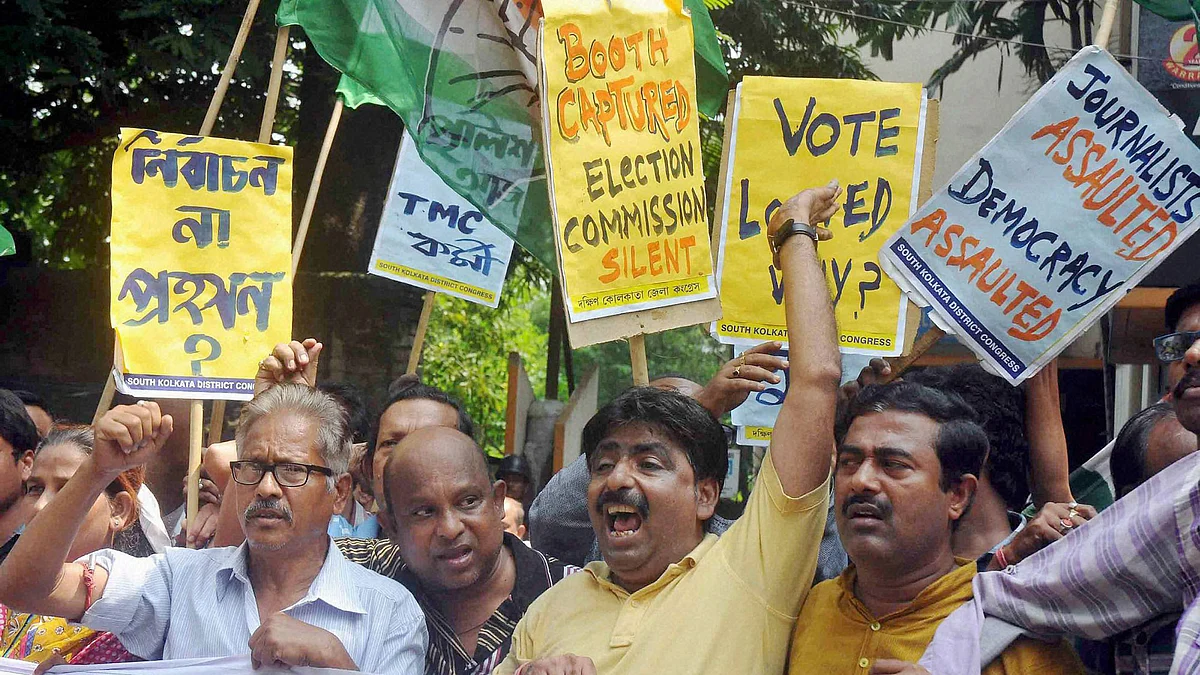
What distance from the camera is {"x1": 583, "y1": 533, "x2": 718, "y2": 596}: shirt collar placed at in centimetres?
303

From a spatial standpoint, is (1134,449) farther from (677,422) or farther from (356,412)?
(356,412)

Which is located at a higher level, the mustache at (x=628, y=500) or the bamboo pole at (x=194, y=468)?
the mustache at (x=628, y=500)

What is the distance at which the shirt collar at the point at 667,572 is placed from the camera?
3029mm

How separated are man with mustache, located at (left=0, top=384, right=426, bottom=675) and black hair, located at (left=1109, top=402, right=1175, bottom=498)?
189cm

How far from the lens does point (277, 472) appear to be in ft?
10.7

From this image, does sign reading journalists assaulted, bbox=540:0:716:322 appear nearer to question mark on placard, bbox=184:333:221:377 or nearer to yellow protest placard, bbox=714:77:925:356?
yellow protest placard, bbox=714:77:925:356

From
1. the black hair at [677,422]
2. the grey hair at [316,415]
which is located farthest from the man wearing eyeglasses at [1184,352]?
the grey hair at [316,415]

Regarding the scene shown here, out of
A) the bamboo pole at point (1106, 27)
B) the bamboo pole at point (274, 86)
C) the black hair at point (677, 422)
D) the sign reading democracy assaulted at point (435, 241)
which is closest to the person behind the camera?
the black hair at point (677, 422)

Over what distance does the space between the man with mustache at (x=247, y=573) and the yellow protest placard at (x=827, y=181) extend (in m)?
1.33

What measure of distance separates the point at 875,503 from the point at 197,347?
2637 millimetres

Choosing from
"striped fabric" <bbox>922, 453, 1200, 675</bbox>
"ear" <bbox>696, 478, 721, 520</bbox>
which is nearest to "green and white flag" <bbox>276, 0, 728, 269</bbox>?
"ear" <bbox>696, 478, 721, 520</bbox>

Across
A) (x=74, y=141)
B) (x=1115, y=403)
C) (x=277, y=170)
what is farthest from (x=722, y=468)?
(x=1115, y=403)

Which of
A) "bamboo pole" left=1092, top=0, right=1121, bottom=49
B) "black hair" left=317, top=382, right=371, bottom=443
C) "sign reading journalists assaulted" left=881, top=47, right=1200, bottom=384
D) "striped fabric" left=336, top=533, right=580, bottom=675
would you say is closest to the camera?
"striped fabric" left=336, top=533, right=580, bottom=675

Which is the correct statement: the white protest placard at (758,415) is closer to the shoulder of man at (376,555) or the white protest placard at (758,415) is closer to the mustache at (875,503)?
the shoulder of man at (376,555)
